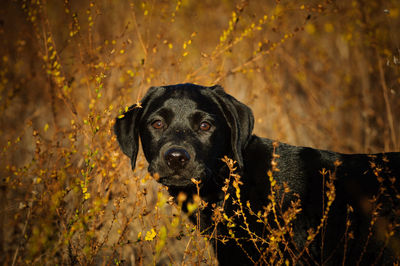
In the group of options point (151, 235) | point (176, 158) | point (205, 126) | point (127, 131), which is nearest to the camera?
point (151, 235)

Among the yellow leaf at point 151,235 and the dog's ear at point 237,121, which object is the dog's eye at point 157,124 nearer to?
→ the dog's ear at point 237,121

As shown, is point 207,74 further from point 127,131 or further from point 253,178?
point 253,178

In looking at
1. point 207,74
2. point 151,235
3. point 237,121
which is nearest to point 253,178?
point 237,121

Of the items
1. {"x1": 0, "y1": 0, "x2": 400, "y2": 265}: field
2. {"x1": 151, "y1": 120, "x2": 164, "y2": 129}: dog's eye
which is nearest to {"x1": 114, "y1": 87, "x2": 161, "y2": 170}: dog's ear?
{"x1": 151, "y1": 120, "x2": 164, "y2": 129}: dog's eye

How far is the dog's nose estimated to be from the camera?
2451mm

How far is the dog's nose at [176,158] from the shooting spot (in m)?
2.45

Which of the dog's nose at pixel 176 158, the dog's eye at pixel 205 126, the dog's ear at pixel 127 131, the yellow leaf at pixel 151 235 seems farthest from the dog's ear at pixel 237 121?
the yellow leaf at pixel 151 235

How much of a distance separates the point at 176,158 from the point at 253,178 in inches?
25.3

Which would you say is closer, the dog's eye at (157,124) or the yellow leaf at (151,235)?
the yellow leaf at (151,235)

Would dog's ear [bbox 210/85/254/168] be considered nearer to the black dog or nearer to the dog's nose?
the black dog

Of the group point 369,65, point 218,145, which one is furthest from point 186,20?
point 218,145

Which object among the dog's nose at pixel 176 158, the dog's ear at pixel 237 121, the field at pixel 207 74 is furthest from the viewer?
the field at pixel 207 74

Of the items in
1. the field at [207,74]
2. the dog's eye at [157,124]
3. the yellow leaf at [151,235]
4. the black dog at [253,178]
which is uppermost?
the field at [207,74]

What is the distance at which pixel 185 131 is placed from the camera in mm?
2744
